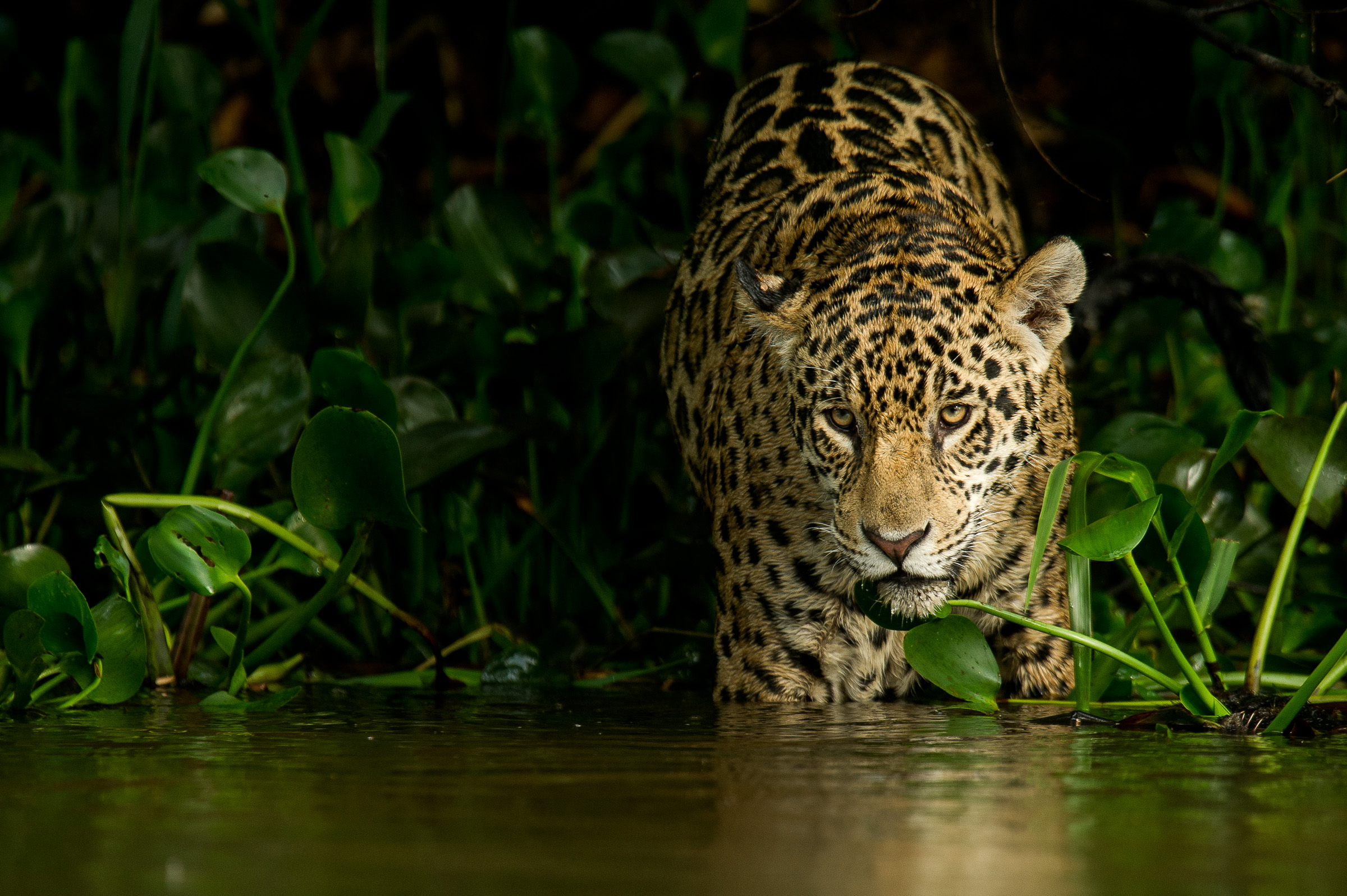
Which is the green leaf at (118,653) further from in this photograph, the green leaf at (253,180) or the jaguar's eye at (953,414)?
the jaguar's eye at (953,414)

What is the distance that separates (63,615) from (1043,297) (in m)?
2.52

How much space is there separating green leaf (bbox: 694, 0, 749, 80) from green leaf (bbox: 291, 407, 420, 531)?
2.99m

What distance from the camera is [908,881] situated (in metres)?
1.90

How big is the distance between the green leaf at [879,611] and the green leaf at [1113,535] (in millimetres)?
476

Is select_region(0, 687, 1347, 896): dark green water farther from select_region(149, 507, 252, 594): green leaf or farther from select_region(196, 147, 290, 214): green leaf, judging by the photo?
select_region(196, 147, 290, 214): green leaf

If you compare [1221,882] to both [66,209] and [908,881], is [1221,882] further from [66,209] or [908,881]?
[66,209]

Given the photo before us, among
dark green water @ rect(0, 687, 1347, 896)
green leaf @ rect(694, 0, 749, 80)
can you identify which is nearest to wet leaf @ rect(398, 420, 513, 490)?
dark green water @ rect(0, 687, 1347, 896)

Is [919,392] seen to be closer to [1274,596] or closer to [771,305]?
[771,305]

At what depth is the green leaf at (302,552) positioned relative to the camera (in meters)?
4.34

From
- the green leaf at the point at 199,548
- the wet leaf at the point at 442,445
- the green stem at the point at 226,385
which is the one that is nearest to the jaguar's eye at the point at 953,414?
the wet leaf at the point at 442,445

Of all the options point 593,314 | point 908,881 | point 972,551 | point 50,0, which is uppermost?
point 50,0

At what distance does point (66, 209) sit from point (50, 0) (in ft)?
13.4

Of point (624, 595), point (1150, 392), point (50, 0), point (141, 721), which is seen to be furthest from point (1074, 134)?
point (50, 0)

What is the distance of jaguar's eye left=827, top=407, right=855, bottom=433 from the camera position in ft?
13.1
